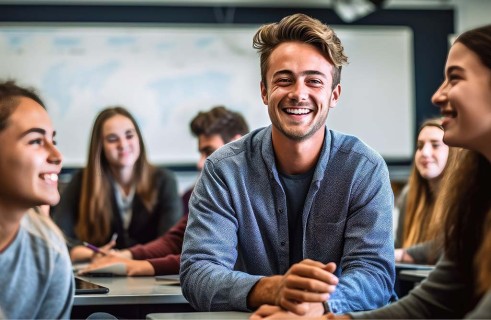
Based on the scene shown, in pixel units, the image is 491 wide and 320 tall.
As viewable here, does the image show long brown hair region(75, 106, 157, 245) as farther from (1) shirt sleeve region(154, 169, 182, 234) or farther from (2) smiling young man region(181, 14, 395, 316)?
(2) smiling young man region(181, 14, 395, 316)

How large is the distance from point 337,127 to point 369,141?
0.34 m

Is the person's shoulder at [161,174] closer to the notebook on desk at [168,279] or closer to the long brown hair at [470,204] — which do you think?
the notebook on desk at [168,279]

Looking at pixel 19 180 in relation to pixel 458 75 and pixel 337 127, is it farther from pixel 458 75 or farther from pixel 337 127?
pixel 337 127

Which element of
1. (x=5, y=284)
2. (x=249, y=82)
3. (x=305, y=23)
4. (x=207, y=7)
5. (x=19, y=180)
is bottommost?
(x=5, y=284)

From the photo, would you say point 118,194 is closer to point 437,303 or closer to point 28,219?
point 28,219

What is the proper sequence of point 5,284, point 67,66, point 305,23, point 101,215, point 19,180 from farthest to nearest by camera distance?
point 67,66, point 101,215, point 305,23, point 19,180, point 5,284

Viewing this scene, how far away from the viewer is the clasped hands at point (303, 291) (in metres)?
2.08

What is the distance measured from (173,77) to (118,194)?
3.90m

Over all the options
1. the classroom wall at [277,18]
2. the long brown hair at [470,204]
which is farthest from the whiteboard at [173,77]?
the long brown hair at [470,204]

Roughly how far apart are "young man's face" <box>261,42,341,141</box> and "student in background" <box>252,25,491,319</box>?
0.67m

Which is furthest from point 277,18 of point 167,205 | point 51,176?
point 51,176

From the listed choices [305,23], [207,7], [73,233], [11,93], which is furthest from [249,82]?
[11,93]

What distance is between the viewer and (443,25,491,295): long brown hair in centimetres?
198

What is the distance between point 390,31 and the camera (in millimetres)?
8492
